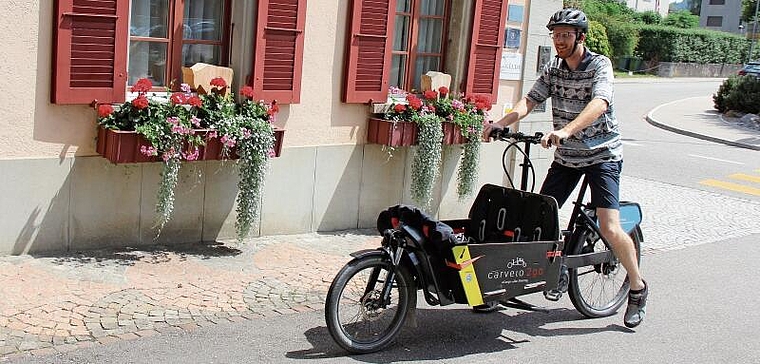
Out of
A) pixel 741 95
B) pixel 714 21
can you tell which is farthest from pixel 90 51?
pixel 714 21

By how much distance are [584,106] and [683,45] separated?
1878 inches

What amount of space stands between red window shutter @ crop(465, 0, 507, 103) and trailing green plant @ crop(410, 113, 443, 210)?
873 millimetres

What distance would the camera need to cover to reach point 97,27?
22.4ft

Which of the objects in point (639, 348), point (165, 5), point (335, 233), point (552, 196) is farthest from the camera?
point (335, 233)

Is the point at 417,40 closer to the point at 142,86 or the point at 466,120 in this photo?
the point at 466,120

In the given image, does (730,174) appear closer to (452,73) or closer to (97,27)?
(452,73)

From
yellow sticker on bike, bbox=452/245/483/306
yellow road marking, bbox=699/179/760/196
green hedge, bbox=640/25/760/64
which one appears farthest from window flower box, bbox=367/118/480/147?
green hedge, bbox=640/25/760/64

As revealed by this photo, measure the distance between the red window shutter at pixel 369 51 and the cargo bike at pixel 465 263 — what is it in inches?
98.9

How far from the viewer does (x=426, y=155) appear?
28.7 ft

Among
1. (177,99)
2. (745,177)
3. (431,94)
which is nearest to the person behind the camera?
(177,99)

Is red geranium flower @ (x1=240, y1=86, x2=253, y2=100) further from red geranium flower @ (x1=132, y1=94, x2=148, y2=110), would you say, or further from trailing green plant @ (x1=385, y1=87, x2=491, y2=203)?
trailing green plant @ (x1=385, y1=87, x2=491, y2=203)

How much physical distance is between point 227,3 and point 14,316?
334 cm

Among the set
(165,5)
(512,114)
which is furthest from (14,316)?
(512,114)

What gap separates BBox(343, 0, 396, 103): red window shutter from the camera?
846 centimetres
